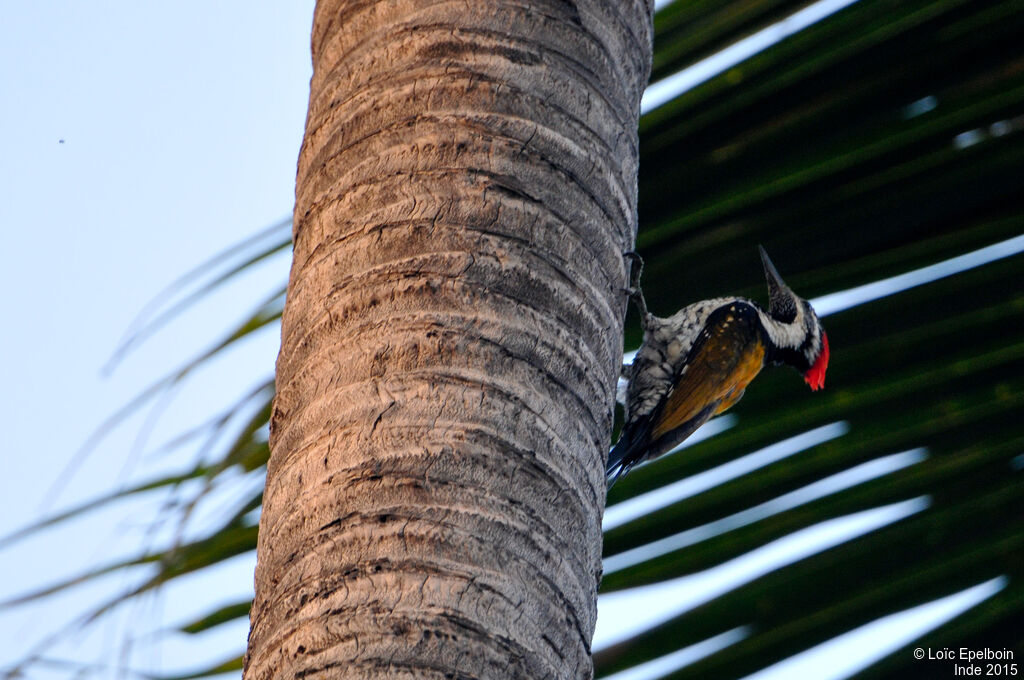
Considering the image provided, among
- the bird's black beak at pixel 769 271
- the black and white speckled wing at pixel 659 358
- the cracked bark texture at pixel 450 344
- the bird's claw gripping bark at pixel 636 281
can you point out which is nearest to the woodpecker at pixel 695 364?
the black and white speckled wing at pixel 659 358

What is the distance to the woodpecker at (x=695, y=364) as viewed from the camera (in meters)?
3.97

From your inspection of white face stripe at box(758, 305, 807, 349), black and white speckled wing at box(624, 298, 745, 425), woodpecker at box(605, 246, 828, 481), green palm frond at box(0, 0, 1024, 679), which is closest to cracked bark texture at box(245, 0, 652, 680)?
green palm frond at box(0, 0, 1024, 679)

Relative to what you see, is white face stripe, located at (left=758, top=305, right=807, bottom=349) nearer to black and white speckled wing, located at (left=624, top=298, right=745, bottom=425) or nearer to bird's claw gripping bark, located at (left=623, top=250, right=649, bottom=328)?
black and white speckled wing, located at (left=624, top=298, right=745, bottom=425)

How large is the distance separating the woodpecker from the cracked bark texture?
209cm

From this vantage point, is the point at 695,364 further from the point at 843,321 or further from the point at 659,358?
the point at 843,321

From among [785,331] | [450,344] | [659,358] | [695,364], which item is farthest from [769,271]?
[785,331]

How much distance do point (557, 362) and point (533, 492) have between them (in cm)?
20

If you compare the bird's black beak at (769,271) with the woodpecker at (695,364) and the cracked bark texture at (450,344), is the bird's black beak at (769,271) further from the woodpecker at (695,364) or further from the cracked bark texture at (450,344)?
the woodpecker at (695,364)

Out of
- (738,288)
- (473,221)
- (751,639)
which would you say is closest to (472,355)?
(473,221)

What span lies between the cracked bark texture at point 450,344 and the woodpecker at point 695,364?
2.09m

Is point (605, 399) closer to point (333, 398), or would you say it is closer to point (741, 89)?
point (333, 398)

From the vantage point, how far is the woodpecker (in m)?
3.97

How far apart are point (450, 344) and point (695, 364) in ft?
9.07

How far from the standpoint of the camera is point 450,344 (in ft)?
4.85
